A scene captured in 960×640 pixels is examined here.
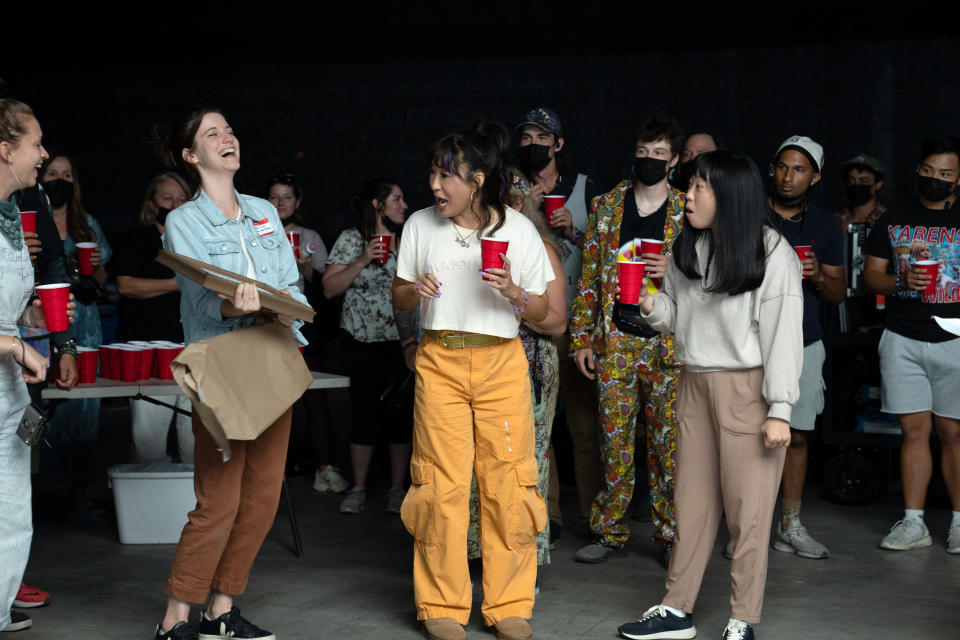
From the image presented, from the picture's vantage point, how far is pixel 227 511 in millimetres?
3295

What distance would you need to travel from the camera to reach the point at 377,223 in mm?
5398

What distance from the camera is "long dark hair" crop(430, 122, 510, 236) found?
353 cm

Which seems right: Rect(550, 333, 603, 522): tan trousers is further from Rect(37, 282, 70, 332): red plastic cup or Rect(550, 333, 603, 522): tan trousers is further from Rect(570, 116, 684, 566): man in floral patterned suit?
Rect(37, 282, 70, 332): red plastic cup

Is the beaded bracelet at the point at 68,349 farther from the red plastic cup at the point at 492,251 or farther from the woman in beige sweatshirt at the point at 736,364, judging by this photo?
the woman in beige sweatshirt at the point at 736,364

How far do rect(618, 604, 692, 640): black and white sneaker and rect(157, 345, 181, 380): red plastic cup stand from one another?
2.13m

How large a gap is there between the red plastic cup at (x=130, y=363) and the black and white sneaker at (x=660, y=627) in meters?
2.22

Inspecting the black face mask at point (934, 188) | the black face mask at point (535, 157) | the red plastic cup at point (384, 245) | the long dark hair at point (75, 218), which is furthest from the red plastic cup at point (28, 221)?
the black face mask at point (934, 188)

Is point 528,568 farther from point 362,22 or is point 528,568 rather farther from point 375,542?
point 362,22

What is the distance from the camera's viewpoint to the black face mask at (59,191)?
5.08 meters

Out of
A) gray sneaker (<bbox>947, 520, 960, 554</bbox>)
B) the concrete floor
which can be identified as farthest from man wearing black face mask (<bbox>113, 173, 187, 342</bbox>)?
gray sneaker (<bbox>947, 520, 960, 554</bbox>)

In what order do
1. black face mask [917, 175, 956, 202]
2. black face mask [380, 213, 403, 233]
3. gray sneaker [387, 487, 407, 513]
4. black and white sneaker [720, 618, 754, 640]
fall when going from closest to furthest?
black and white sneaker [720, 618, 754, 640] < black face mask [917, 175, 956, 202] < gray sneaker [387, 487, 407, 513] < black face mask [380, 213, 403, 233]

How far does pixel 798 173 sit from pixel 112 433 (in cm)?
538

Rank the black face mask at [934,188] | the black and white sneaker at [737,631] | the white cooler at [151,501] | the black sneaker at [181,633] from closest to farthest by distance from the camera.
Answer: the black sneaker at [181,633] < the black and white sneaker at [737,631] < the black face mask at [934,188] < the white cooler at [151,501]

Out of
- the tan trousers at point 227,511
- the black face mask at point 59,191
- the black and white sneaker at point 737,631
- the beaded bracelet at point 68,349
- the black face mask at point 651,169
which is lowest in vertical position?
the black and white sneaker at point 737,631
